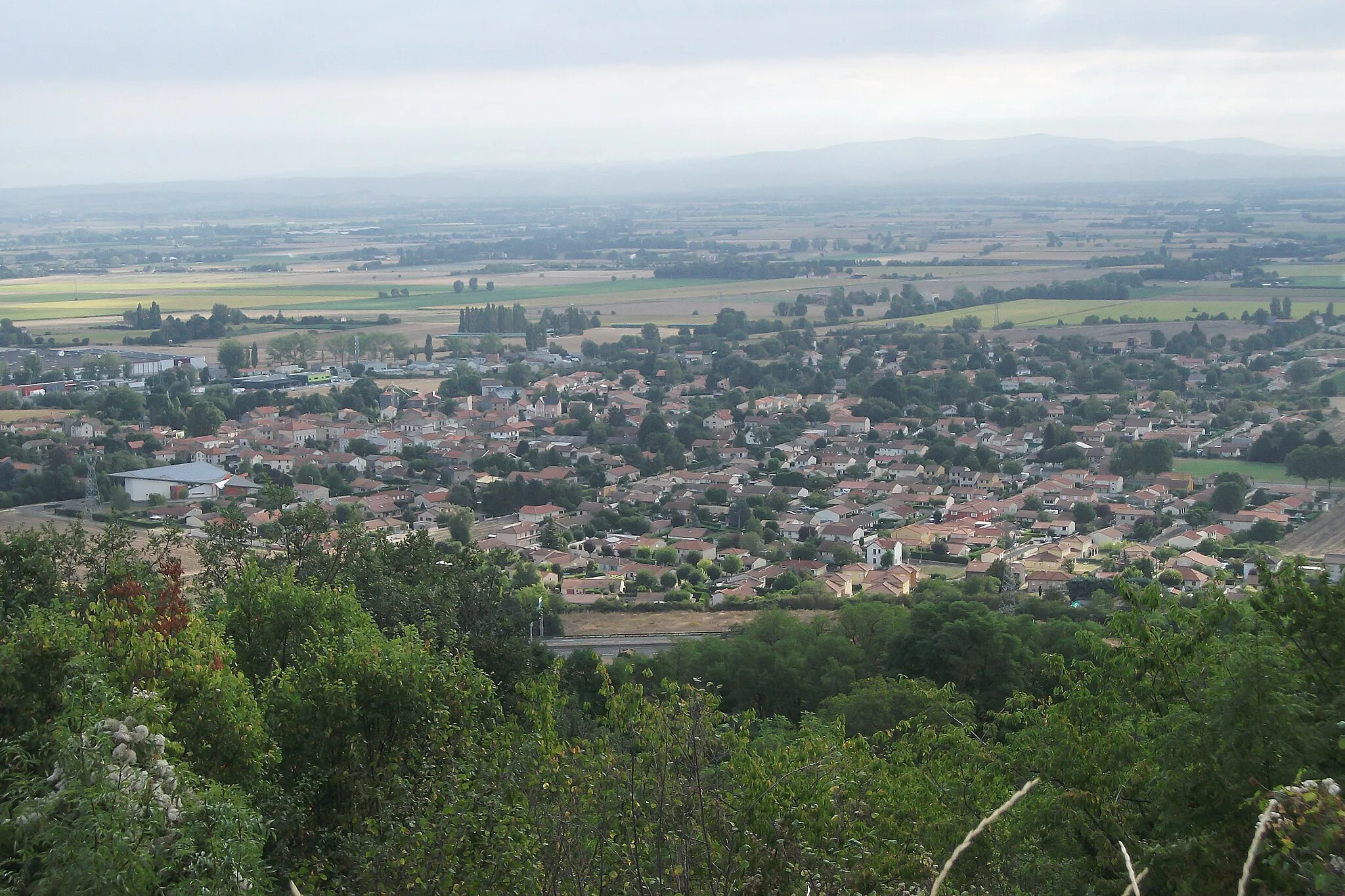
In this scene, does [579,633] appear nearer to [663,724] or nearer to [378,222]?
[663,724]

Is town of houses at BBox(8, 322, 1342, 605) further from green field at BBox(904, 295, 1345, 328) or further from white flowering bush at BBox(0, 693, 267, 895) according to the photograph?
green field at BBox(904, 295, 1345, 328)

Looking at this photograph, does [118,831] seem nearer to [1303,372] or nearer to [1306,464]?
[1306,464]

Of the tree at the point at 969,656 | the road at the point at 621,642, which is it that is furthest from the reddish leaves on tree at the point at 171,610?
the road at the point at 621,642

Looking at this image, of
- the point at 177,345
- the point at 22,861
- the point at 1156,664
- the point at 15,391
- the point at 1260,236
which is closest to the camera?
the point at 22,861

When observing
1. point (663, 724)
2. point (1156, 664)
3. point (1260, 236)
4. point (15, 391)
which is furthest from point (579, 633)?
point (1260, 236)

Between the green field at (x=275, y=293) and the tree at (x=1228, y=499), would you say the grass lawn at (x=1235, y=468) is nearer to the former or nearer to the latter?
the tree at (x=1228, y=499)

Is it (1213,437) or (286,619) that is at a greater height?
(286,619)
